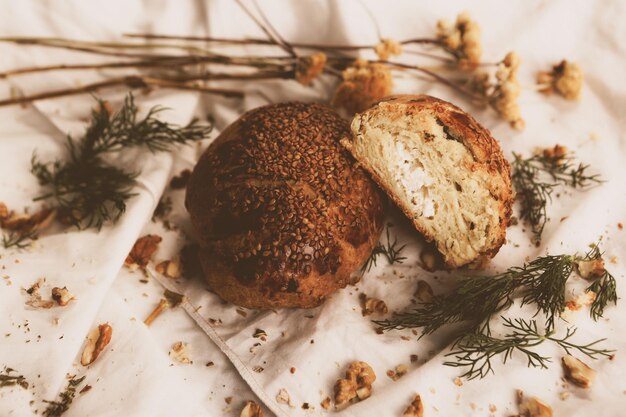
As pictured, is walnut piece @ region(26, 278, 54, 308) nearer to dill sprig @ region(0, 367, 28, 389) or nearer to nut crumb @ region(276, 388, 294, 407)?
dill sprig @ region(0, 367, 28, 389)

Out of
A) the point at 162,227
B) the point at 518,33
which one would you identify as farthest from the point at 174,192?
the point at 518,33

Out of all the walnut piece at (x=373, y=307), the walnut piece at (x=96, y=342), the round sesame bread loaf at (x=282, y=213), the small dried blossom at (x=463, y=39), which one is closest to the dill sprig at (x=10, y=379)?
the walnut piece at (x=96, y=342)

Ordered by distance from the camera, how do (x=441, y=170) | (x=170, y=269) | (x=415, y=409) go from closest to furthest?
(x=415, y=409) → (x=441, y=170) → (x=170, y=269)

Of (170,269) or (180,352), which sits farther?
(170,269)

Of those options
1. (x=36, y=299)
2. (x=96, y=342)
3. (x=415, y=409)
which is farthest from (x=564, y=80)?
(x=36, y=299)

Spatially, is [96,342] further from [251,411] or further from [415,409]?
[415,409]

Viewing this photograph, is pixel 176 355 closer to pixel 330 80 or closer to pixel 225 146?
pixel 225 146
